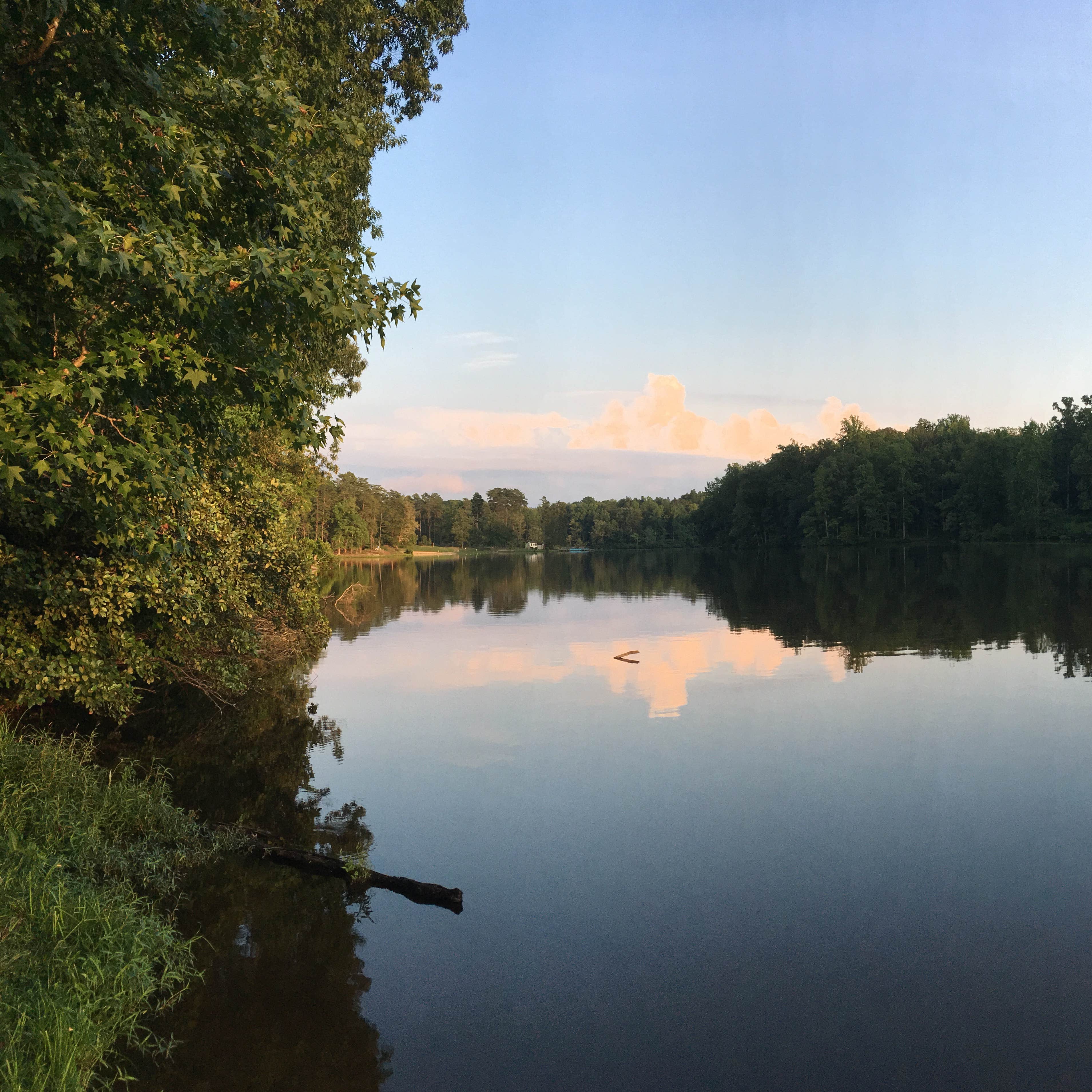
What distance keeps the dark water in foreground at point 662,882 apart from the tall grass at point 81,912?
56cm

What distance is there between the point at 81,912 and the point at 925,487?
137 metres

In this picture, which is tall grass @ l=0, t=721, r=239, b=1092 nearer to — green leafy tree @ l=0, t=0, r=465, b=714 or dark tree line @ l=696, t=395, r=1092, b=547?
green leafy tree @ l=0, t=0, r=465, b=714

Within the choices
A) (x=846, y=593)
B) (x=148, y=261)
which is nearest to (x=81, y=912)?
(x=148, y=261)

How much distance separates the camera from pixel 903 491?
127 m

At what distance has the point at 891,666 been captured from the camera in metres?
27.5

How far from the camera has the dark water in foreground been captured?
26.5 feet

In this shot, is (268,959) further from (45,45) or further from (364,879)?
(45,45)

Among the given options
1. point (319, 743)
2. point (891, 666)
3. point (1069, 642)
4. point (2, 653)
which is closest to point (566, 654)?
point (891, 666)

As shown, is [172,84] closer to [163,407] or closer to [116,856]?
[163,407]

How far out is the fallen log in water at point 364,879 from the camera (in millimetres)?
11172

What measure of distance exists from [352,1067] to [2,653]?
8.25 meters

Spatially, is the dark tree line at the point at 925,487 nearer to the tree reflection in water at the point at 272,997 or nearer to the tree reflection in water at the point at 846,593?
the tree reflection in water at the point at 846,593

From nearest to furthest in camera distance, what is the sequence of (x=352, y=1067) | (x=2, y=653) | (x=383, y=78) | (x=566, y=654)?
(x=352, y=1067), (x=2, y=653), (x=383, y=78), (x=566, y=654)

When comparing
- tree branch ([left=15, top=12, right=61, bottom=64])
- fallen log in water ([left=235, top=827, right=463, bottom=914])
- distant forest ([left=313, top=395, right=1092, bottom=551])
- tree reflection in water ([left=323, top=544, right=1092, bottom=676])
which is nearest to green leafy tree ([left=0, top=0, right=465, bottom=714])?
tree branch ([left=15, top=12, right=61, bottom=64])
